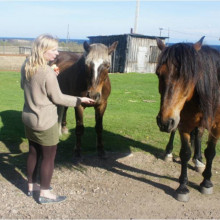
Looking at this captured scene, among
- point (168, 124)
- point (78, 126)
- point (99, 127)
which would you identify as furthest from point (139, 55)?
point (168, 124)

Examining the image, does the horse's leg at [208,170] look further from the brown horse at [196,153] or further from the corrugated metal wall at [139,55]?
the corrugated metal wall at [139,55]

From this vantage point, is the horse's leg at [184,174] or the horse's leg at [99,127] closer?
the horse's leg at [184,174]

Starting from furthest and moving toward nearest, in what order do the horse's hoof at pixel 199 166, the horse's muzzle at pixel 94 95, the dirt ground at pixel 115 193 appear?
1. the horse's hoof at pixel 199 166
2. the horse's muzzle at pixel 94 95
3. the dirt ground at pixel 115 193

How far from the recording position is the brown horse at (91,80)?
4.26 m

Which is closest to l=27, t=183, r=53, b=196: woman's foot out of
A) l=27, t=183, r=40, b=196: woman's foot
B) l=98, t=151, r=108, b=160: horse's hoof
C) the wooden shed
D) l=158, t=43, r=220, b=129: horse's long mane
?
l=27, t=183, r=40, b=196: woman's foot

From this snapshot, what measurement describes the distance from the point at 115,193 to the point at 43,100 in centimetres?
162

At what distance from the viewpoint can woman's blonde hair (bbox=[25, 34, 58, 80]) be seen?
120 inches

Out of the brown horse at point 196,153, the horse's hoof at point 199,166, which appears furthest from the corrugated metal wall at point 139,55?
the horse's hoof at point 199,166

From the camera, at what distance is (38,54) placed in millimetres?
3074

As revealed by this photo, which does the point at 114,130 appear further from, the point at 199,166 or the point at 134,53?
the point at 134,53

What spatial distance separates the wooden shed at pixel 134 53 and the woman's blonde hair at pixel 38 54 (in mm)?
19534

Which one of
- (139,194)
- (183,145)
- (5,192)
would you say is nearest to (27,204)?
(5,192)

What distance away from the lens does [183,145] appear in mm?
3801

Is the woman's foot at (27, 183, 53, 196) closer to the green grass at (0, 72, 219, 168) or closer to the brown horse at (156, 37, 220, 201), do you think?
the green grass at (0, 72, 219, 168)
